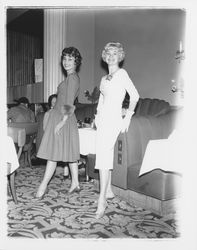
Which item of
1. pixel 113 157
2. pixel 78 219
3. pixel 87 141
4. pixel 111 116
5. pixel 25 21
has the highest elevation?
pixel 25 21

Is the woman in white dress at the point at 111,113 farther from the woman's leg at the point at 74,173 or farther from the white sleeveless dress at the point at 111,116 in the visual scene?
the woman's leg at the point at 74,173

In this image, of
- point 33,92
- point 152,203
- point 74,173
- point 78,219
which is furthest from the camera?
point 33,92

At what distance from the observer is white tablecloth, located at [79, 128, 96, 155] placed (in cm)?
408

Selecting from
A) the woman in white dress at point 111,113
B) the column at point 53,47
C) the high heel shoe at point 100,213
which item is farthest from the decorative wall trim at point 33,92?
the high heel shoe at point 100,213

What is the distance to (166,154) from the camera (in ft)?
10.3

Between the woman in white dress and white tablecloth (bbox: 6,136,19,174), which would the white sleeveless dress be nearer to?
the woman in white dress

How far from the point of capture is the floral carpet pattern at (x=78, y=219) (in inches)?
110

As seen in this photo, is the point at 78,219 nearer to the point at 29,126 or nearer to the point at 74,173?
the point at 74,173

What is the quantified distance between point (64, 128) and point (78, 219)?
1.09m

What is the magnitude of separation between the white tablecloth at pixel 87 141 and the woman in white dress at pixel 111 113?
2.76ft

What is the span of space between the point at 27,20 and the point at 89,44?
4467 mm

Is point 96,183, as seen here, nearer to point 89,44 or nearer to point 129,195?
point 129,195

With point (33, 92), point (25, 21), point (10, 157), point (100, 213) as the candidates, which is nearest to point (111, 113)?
point (100, 213)

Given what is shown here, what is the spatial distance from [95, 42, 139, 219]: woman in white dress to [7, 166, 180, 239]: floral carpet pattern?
0.24m
